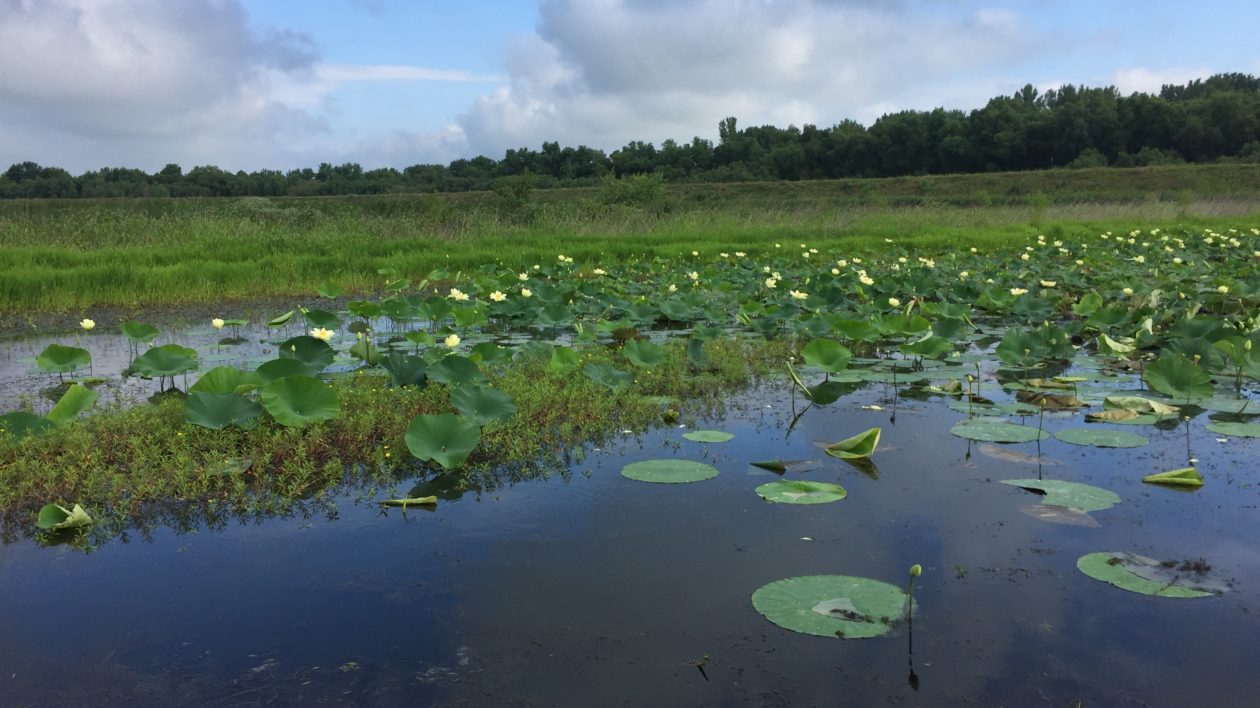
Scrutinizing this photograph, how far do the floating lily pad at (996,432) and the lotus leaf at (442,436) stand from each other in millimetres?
1820

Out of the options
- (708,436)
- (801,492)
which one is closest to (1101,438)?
(801,492)

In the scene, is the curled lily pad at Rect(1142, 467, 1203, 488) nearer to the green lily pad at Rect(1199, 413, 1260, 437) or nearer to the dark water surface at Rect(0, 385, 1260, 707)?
the dark water surface at Rect(0, 385, 1260, 707)

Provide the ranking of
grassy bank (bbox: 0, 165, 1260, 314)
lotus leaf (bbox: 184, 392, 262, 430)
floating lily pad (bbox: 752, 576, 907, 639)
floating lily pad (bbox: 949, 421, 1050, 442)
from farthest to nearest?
grassy bank (bbox: 0, 165, 1260, 314) < floating lily pad (bbox: 949, 421, 1050, 442) < lotus leaf (bbox: 184, 392, 262, 430) < floating lily pad (bbox: 752, 576, 907, 639)

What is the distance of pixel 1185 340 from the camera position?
3771 millimetres

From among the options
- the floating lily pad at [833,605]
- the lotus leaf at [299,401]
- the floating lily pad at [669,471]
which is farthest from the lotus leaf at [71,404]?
the floating lily pad at [833,605]

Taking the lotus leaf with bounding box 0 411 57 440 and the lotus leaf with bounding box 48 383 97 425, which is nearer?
the lotus leaf with bounding box 0 411 57 440

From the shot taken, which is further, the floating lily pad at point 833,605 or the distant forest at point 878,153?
the distant forest at point 878,153

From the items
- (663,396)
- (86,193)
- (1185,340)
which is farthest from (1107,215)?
(86,193)

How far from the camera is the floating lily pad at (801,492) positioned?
2.43 metres

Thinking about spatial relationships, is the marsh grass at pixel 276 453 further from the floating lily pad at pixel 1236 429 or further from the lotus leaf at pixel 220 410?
the floating lily pad at pixel 1236 429

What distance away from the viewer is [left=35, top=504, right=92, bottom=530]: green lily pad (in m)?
2.30

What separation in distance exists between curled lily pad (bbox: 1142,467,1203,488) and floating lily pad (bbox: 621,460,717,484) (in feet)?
4.55

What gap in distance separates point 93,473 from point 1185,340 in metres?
4.49

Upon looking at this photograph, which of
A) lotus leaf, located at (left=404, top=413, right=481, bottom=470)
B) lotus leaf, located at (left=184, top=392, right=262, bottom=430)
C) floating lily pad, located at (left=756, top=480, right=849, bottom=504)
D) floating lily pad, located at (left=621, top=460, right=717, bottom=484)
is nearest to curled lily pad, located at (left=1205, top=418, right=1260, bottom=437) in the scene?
floating lily pad, located at (left=756, top=480, right=849, bottom=504)
